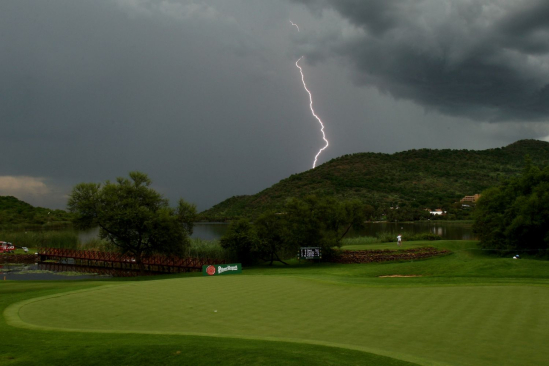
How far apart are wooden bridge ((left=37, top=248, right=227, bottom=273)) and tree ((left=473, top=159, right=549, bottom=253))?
25448 millimetres

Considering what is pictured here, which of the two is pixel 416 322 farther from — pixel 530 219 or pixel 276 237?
pixel 530 219

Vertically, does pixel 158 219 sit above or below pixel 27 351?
above

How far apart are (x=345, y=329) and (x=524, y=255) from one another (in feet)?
102

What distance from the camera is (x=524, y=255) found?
109ft

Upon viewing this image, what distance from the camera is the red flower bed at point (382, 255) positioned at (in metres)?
33.9

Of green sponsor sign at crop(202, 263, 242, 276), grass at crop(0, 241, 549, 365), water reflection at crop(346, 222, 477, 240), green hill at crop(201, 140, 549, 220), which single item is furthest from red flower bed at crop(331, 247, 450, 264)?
green hill at crop(201, 140, 549, 220)

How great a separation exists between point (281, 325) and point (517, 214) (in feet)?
106

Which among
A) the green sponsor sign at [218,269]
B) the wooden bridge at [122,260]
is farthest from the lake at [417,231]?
the green sponsor sign at [218,269]

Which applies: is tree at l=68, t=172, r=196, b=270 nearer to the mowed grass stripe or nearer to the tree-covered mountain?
the mowed grass stripe

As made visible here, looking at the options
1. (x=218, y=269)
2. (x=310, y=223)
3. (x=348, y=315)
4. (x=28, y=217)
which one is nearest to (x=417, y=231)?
(x=310, y=223)

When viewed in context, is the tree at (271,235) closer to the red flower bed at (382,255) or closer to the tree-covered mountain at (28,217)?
the red flower bed at (382,255)

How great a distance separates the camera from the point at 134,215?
110ft

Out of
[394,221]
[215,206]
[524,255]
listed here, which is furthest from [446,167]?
[524,255]

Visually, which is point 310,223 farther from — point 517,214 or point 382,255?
point 517,214
